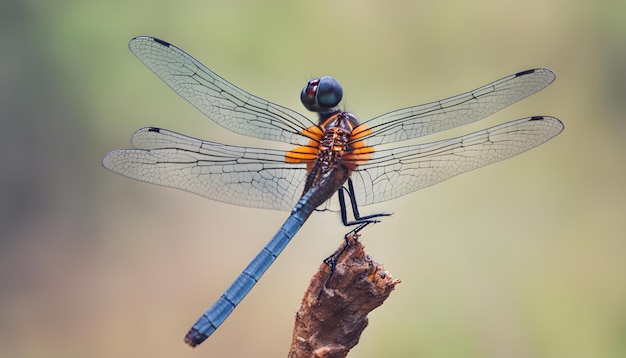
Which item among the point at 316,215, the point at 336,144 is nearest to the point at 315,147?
the point at 336,144

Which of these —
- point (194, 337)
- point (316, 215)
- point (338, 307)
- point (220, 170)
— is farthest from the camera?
point (316, 215)

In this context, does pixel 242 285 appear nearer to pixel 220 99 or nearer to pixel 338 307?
pixel 338 307

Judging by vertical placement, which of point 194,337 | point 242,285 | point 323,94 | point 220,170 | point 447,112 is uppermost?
point 447,112

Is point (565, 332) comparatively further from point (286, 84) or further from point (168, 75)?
point (168, 75)

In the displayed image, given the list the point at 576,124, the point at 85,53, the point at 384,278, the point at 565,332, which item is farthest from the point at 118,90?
the point at 565,332

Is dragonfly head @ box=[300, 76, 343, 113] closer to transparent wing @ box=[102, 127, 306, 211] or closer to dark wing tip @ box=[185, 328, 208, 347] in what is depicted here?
transparent wing @ box=[102, 127, 306, 211]

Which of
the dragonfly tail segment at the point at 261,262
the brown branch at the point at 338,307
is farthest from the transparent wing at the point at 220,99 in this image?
the brown branch at the point at 338,307

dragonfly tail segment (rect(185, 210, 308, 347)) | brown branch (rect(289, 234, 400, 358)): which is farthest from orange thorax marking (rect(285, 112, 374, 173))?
brown branch (rect(289, 234, 400, 358))
